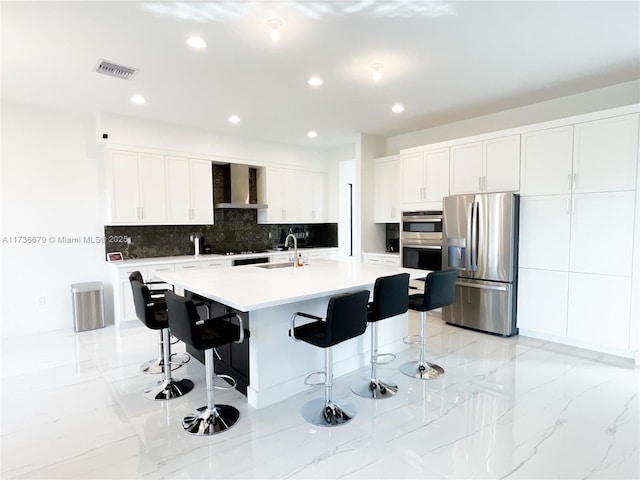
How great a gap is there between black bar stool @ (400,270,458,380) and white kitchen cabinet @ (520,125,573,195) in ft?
5.63

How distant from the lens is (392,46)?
2908mm

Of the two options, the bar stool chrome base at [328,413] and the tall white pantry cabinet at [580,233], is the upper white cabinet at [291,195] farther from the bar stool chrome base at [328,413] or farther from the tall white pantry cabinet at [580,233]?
the bar stool chrome base at [328,413]

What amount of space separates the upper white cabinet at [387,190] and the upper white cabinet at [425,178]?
413 millimetres

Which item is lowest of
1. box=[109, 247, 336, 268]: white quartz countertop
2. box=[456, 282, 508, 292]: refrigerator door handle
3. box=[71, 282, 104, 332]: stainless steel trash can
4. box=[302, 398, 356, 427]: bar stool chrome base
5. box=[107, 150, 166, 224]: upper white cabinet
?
box=[302, 398, 356, 427]: bar stool chrome base

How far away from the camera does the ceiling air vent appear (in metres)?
3.16

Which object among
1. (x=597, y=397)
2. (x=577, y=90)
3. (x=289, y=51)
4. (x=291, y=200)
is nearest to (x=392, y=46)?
(x=289, y=51)

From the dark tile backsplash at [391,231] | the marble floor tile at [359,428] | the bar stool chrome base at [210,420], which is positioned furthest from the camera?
the dark tile backsplash at [391,231]

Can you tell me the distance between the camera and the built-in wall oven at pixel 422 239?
4.81 m

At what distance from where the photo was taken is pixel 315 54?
3020 mm

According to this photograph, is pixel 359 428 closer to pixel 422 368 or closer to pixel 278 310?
pixel 278 310

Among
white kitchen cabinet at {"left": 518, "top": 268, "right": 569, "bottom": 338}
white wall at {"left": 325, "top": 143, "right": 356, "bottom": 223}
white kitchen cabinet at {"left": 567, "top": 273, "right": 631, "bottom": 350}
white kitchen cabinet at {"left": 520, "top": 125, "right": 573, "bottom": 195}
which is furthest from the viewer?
white wall at {"left": 325, "top": 143, "right": 356, "bottom": 223}

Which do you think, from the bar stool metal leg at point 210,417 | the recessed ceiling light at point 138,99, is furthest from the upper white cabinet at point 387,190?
the bar stool metal leg at point 210,417

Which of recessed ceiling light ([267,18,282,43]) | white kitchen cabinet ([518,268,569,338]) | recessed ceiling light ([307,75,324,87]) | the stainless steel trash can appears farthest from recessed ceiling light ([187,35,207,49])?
white kitchen cabinet ([518,268,569,338])

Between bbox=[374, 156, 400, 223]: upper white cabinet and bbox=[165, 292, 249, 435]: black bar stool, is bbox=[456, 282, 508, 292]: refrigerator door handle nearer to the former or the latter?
bbox=[374, 156, 400, 223]: upper white cabinet
